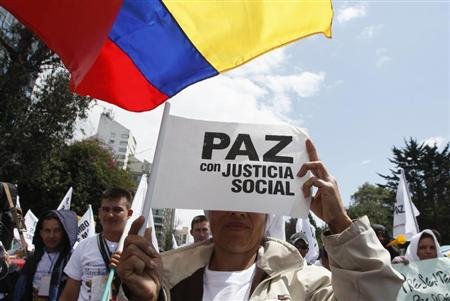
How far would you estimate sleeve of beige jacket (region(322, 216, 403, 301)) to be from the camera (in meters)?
1.76

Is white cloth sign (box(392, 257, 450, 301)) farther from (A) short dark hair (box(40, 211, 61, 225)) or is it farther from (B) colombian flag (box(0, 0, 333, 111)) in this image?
(A) short dark hair (box(40, 211, 61, 225))


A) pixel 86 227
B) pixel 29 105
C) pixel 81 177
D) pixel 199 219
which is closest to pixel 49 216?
pixel 199 219

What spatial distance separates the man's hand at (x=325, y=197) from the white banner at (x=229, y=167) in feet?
0.13

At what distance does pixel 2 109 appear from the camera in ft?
52.1

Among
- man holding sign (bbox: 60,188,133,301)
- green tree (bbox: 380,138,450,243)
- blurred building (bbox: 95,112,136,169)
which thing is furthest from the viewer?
blurred building (bbox: 95,112,136,169)

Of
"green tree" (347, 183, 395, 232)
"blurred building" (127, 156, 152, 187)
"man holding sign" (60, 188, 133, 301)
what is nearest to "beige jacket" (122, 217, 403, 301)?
"man holding sign" (60, 188, 133, 301)

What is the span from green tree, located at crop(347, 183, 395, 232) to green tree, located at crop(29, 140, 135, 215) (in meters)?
28.6

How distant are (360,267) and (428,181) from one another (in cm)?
4661

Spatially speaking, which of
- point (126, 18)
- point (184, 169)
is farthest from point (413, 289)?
point (126, 18)

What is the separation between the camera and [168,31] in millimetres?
2334

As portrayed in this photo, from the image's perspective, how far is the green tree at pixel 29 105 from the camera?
15.9 meters

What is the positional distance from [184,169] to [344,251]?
2.52 ft

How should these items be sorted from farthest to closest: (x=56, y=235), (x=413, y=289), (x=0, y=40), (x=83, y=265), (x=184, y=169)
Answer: (x=0, y=40)
(x=56, y=235)
(x=413, y=289)
(x=83, y=265)
(x=184, y=169)

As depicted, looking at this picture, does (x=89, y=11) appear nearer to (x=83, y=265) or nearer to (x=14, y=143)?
(x=83, y=265)
